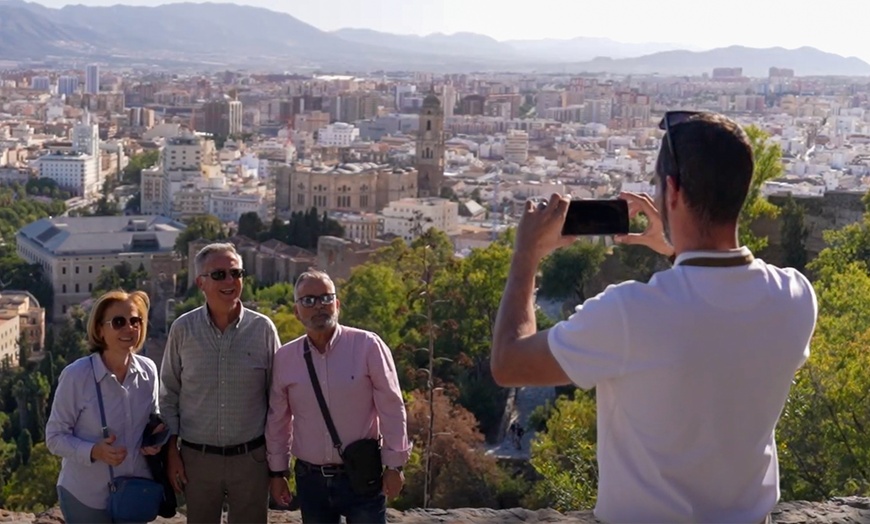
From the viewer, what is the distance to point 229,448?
229cm

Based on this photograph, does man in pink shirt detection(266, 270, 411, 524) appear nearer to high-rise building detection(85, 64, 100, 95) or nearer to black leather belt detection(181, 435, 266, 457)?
black leather belt detection(181, 435, 266, 457)

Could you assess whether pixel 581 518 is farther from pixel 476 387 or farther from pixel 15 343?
pixel 15 343

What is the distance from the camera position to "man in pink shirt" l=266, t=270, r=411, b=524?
2256 millimetres

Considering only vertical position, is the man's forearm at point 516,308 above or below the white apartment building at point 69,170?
above

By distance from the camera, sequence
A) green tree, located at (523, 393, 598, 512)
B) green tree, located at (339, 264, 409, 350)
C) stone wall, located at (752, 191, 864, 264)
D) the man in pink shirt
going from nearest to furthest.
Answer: the man in pink shirt → green tree, located at (523, 393, 598, 512) → stone wall, located at (752, 191, 864, 264) → green tree, located at (339, 264, 409, 350)

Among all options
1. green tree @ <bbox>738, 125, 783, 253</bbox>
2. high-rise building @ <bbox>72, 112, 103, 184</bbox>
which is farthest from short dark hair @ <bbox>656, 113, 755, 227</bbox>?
high-rise building @ <bbox>72, 112, 103, 184</bbox>

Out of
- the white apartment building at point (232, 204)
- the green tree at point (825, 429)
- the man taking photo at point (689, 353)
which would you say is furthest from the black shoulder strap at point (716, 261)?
the white apartment building at point (232, 204)

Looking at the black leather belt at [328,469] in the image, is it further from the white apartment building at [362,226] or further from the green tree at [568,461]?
the white apartment building at [362,226]

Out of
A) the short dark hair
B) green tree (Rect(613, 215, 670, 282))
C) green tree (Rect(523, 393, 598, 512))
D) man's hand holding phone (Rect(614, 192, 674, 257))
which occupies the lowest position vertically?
green tree (Rect(523, 393, 598, 512))

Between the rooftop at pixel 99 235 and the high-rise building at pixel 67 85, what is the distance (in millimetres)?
65369

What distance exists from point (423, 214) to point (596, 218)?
30011 millimetres

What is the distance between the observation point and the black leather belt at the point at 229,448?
2293 millimetres

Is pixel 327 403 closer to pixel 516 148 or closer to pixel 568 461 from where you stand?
pixel 568 461

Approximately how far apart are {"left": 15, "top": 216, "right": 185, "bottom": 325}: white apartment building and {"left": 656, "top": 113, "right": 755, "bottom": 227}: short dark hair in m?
27.5
